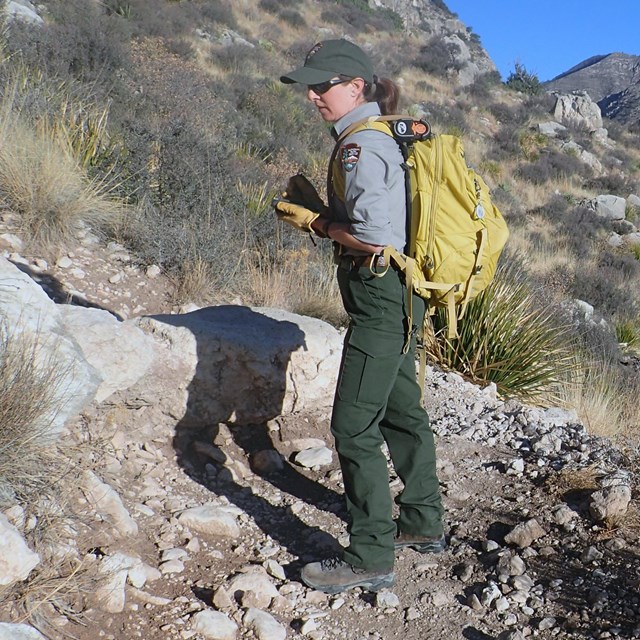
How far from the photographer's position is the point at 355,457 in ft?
8.65

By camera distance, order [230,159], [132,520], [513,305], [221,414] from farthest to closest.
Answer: [230,159] < [513,305] < [221,414] < [132,520]

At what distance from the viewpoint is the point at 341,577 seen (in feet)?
8.72

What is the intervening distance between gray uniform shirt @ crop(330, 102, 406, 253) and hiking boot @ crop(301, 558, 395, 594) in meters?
1.21

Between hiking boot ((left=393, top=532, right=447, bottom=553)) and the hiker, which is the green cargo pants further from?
hiking boot ((left=393, top=532, right=447, bottom=553))

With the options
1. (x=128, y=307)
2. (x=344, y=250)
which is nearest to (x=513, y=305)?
(x=128, y=307)

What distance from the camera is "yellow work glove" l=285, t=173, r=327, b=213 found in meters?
2.88

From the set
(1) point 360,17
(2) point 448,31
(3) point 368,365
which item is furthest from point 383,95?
(2) point 448,31

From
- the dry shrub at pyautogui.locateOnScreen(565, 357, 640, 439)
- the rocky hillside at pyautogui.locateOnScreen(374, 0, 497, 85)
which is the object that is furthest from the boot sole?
the rocky hillside at pyautogui.locateOnScreen(374, 0, 497, 85)

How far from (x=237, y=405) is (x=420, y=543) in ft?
4.08

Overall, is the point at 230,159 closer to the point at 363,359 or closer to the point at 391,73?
the point at 363,359

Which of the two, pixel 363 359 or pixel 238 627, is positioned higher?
pixel 363 359

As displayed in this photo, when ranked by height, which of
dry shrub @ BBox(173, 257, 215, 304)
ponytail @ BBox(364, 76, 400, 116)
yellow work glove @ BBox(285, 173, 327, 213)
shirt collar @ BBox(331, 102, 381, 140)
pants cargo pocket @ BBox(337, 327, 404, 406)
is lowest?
dry shrub @ BBox(173, 257, 215, 304)

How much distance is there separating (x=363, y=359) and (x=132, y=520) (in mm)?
1131

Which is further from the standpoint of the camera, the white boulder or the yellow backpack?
the yellow backpack
